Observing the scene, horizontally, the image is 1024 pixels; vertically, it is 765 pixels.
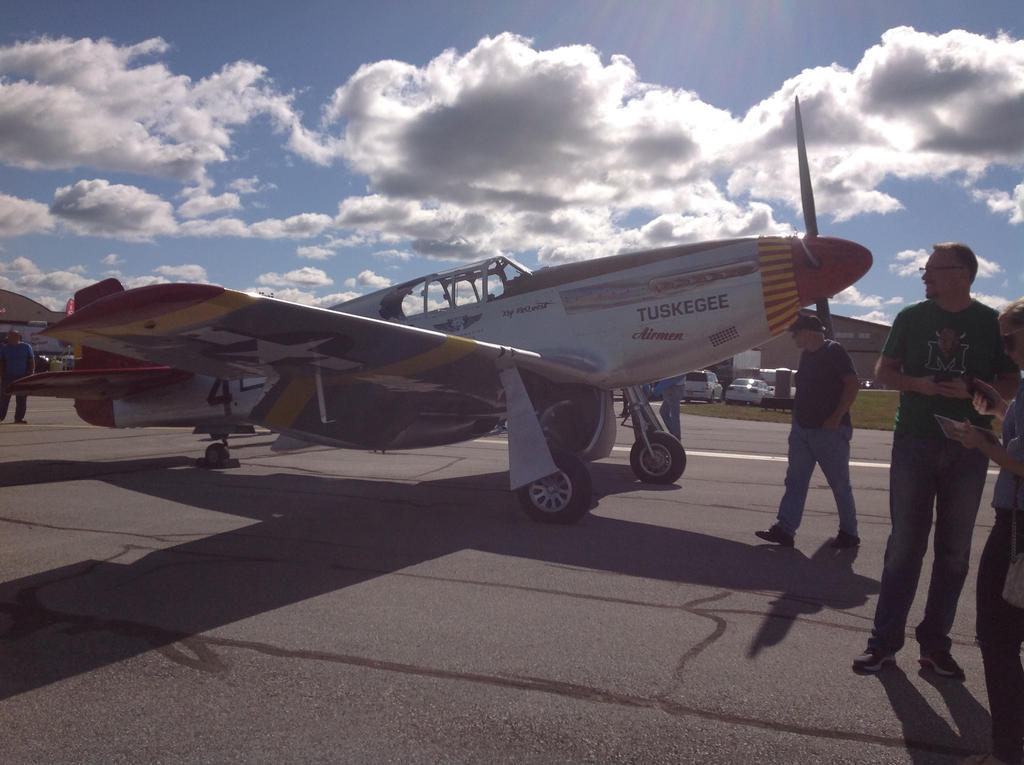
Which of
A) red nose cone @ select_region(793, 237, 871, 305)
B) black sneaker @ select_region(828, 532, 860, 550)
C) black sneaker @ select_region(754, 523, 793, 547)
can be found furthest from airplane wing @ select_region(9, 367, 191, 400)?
black sneaker @ select_region(828, 532, 860, 550)

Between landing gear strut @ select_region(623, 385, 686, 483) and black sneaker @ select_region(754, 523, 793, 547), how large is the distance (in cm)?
296

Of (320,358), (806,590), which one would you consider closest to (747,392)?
(320,358)

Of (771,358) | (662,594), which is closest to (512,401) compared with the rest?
(662,594)

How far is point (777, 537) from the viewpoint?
5.18 meters

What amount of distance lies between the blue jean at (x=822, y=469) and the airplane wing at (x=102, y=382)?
7.54m

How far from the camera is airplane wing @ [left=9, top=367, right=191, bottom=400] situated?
27.1 ft

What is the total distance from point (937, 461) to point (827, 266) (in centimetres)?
390

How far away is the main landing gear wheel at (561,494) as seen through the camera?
19.2 ft

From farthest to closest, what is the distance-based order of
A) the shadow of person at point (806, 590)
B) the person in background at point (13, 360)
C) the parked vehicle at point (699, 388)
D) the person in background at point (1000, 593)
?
the parked vehicle at point (699, 388) → the person in background at point (13, 360) → the shadow of person at point (806, 590) → the person in background at point (1000, 593)

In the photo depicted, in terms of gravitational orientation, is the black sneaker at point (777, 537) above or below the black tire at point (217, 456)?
below

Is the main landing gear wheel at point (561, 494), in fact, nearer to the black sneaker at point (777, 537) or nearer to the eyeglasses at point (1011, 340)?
the black sneaker at point (777, 537)

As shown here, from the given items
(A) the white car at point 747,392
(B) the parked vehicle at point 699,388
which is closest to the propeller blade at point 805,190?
(A) the white car at point 747,392

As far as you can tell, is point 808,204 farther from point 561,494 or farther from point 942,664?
point 942,664

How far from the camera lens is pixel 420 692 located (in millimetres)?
2689
